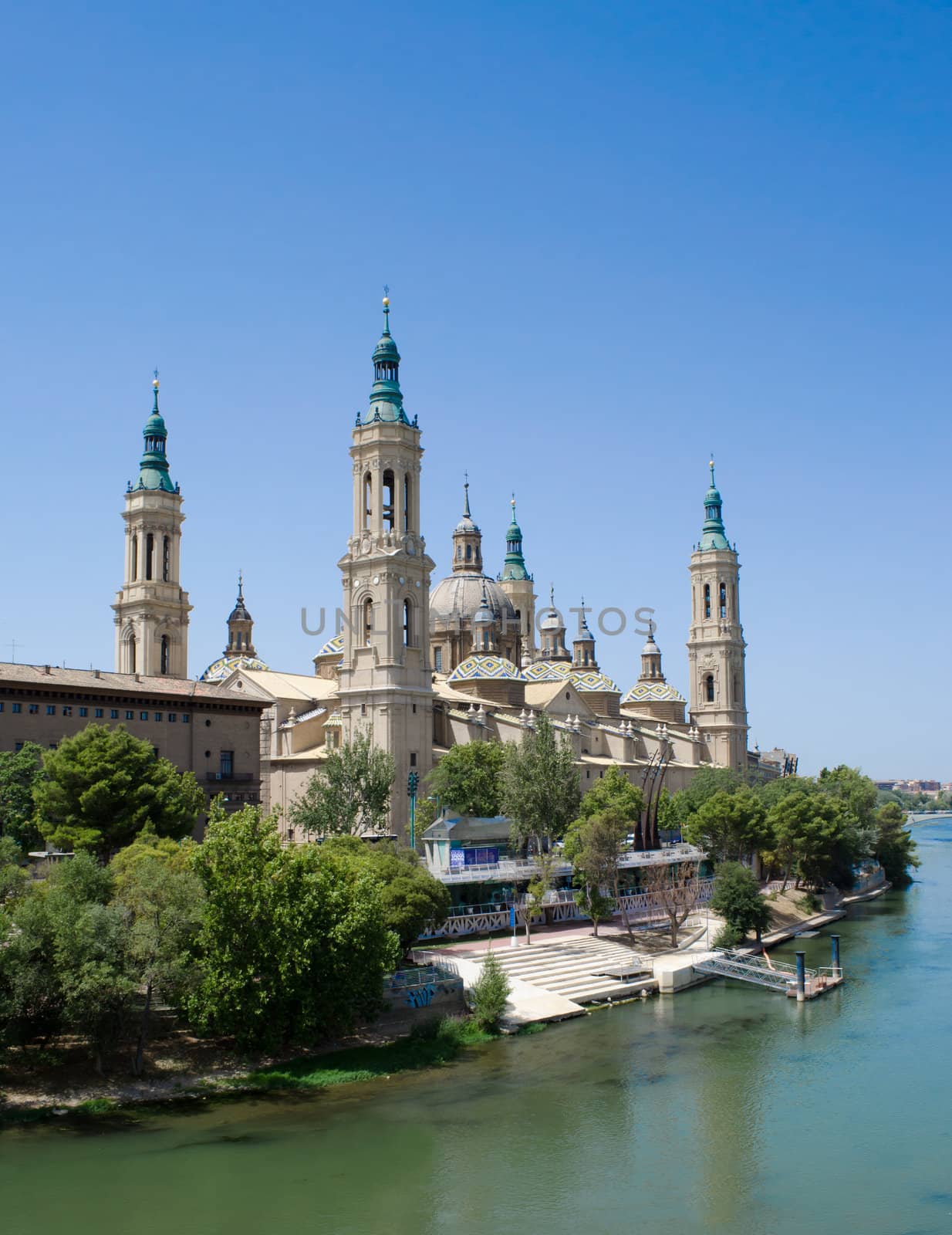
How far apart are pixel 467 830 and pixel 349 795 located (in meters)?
7.23

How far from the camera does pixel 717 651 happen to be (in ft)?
338

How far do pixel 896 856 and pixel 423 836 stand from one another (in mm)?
45825

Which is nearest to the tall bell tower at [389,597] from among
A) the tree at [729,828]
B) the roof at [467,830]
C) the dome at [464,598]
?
the roof at [467,830]

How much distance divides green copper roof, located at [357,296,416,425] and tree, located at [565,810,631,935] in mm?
27086

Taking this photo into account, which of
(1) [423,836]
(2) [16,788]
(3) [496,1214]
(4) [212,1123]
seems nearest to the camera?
(3) [496,1214]

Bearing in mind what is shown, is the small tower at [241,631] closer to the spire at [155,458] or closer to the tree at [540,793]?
the spire at [155,458]

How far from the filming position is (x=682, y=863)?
193 feet

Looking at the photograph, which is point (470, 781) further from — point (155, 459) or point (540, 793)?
point (155, 459)

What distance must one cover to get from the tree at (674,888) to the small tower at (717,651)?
146ft

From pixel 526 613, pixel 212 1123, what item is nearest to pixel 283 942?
pixel 212 1123

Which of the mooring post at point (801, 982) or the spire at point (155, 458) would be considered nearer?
the mooring post at point (801, 982)

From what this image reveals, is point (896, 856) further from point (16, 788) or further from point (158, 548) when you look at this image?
point (16, 788)

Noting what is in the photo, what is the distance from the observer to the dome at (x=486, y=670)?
78.3 m

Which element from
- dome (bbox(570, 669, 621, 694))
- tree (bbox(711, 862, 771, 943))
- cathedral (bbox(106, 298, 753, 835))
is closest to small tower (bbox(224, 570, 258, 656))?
cathedral (bbox(106, 298, 753, 835))
